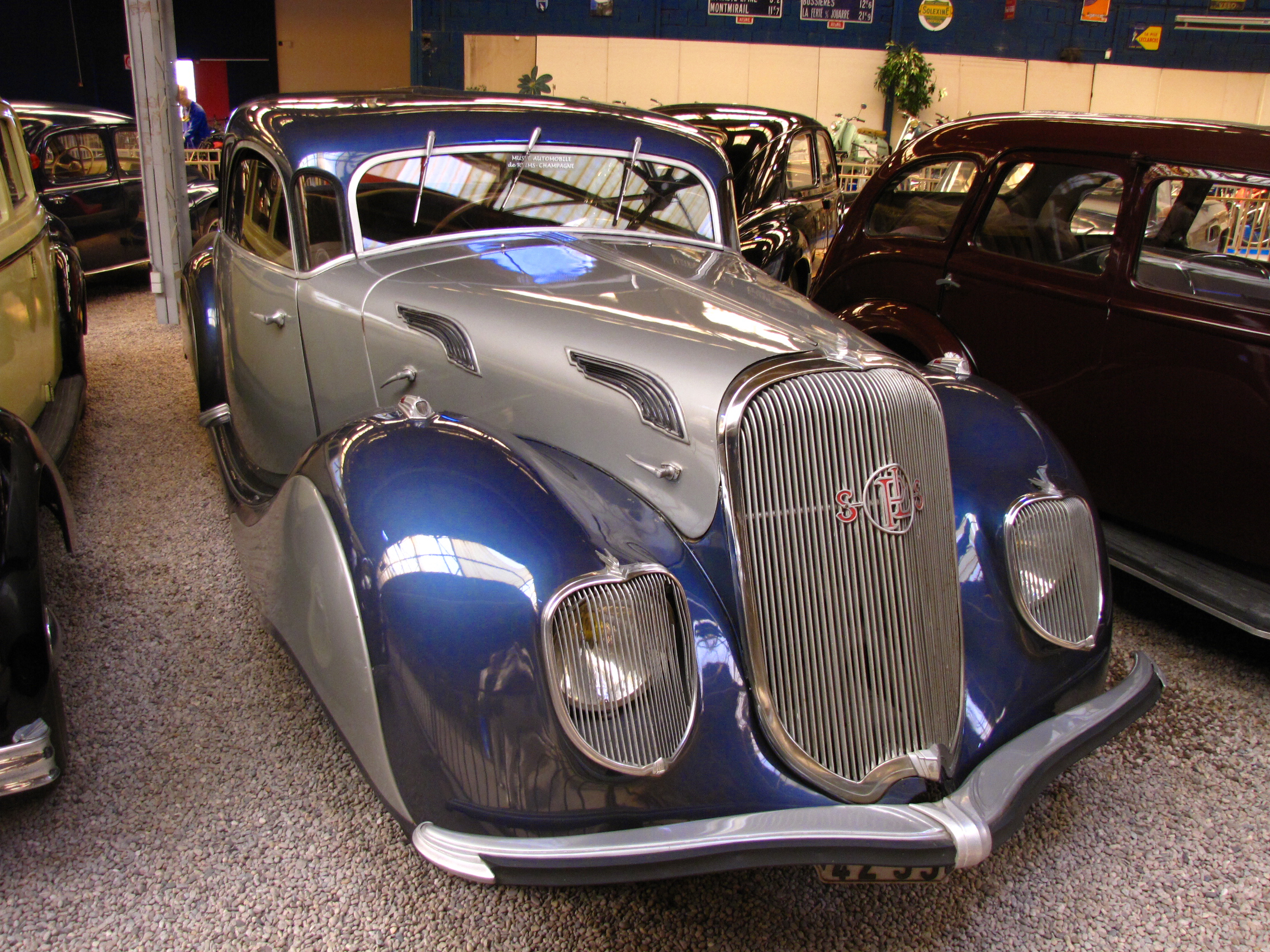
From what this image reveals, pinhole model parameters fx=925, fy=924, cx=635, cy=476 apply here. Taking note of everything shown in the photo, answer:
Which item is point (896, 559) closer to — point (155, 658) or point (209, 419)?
point (155, 658)

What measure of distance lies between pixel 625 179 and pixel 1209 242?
2074 millimetres

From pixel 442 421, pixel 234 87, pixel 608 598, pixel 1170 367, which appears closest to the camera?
pixel 608 598

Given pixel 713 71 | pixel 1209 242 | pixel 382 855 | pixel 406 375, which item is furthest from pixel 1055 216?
pixel 713 71

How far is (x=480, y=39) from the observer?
561 inches

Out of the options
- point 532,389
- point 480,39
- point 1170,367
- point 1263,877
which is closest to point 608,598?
point 532,389

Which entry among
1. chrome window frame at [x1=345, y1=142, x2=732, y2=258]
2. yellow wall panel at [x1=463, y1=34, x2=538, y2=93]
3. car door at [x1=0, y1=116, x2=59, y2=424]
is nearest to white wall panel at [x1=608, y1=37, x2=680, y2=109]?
yellow wall panel at [x1=463, y1=34, x2=538, y2=93]

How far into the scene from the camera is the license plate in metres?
1.54

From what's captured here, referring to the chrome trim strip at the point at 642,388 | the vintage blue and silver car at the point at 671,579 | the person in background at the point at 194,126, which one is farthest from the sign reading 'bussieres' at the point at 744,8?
the chrome trim strip at the point at 642,388

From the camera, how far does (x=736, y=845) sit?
1516mm

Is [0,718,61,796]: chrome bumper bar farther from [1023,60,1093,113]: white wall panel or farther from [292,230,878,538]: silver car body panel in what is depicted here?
[1023,60,1093,113]: white wall panel

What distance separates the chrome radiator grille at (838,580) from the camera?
1.78 m

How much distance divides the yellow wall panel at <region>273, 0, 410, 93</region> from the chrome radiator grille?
49.0 feet

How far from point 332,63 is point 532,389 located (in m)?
15.1

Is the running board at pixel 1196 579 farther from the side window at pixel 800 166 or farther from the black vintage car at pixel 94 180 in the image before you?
the black vintage car at pixel 94 180
